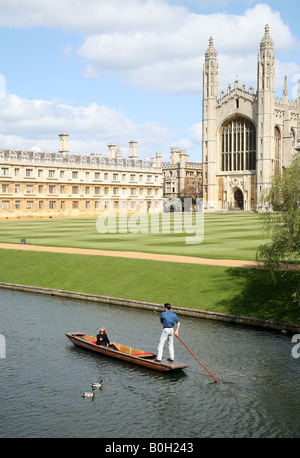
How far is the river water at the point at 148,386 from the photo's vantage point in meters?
12.5

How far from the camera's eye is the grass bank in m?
22.8

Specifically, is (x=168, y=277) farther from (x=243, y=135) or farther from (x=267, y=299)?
(x=243, y=135)

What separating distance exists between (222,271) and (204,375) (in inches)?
442

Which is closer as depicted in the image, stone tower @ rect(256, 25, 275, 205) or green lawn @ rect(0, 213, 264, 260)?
green lawn @ rect(0, 213, 264, 260)

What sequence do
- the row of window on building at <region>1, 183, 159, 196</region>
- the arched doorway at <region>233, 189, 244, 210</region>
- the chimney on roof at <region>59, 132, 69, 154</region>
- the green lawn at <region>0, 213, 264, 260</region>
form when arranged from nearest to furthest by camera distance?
1. the green lawn at <region>0, 213, 264, 260</region>
2. the row of window on building at <region>1, 183, 159, 196</region>
3. the chimney on roof at <region>59, 132, 69, 154</region>
4. the arched doorway at <region>233, 189, 244, 210</region>

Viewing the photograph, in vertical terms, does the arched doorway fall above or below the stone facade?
below

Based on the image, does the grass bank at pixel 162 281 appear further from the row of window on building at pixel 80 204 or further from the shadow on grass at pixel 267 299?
the row of window on building at pixel 80 204

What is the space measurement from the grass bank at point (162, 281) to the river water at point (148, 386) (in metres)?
2.02

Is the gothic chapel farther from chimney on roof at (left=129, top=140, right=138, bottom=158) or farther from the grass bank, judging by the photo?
the grass bank

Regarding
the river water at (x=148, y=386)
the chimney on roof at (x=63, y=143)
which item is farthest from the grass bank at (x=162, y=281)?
the chimney on roof at (x=63, y=143)

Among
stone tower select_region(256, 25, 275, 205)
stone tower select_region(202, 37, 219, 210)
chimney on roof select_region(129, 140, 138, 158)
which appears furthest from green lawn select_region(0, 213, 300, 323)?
chimney on roof select_region(129, 140, 138, 158)

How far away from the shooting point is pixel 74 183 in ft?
308

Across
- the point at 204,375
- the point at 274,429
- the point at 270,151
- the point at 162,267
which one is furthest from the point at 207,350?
the point at 270,151

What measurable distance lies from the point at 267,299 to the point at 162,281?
612cm
